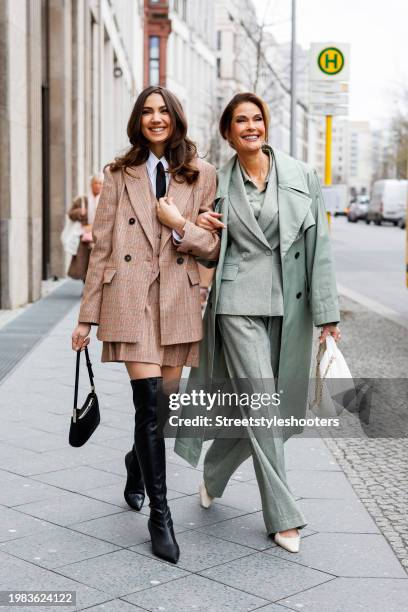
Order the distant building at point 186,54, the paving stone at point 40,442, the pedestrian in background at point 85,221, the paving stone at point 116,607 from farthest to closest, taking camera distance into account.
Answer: the distant building at point 186,54 → the pedestrian in background at point 85,221 → the paving stone at point 40,442 → the paving stone at point 116,607

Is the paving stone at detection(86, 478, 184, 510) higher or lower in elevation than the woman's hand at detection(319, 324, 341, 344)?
lower

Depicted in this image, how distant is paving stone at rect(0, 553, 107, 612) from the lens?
12.0ft

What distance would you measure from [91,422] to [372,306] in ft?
36.9

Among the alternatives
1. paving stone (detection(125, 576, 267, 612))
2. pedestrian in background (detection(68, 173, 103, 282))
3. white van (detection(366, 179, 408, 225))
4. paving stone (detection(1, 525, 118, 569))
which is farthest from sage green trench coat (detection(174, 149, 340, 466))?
white van (detection(366, 179, 408, 225))

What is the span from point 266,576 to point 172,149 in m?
1.75

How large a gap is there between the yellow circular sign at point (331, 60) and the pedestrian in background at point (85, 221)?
318cm

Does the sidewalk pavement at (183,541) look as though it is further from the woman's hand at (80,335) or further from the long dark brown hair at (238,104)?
the long dark brown hair at (238,104)

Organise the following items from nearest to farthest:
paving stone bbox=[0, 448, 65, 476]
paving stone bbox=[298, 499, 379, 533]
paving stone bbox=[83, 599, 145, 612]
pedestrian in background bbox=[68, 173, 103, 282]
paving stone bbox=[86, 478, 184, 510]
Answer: paving stone bbox=[83, 599, 145, 612], paving stone bbox=[298, 499, 379, 533], paving stone bbox=[86, 478, 184, 510], paving stone bbox=[0, 448, 65, 476], pedestrian in background bbox=[68, 173, 103, 282]

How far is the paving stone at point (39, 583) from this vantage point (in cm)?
366

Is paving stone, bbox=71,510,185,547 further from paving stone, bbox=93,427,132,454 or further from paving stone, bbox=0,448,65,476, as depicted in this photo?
paving stone, bbox=93,427,132,454

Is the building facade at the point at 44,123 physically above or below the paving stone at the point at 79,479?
above

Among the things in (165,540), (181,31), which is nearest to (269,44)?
(165,540)

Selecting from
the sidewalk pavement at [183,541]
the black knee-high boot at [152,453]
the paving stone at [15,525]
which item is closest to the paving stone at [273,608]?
the sidewalk pavement at [183,541]

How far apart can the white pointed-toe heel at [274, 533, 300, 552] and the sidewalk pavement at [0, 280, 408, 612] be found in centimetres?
3
